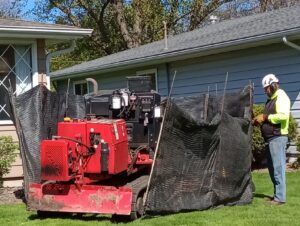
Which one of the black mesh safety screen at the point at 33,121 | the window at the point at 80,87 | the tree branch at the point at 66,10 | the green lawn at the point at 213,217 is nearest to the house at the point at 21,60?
the black mesh safety screen at the point at 33,121

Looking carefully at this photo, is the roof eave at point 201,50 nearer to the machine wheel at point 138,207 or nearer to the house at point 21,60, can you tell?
the house at point 21,60

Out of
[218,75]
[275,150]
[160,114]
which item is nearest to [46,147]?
[160,114]

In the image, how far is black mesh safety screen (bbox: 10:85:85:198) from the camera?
7996 millimetres

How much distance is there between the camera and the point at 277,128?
772 cm

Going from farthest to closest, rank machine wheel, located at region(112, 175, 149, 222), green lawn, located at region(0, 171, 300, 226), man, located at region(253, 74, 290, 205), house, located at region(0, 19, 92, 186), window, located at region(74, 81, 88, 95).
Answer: window, located at region(74, 81, 88, 95) < house, located at region(0, 19, 92, 186) < man, located at region(253, 74, 290, 205) < machine wheel, located at region(112, 175, 149, 222) < green lawn, located at region(0, 171, 300, 226)

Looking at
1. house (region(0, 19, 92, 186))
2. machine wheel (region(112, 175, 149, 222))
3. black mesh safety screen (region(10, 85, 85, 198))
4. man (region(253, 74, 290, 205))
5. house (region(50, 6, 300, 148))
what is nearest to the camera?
machine wheel (region(112, 175, 149, 222))

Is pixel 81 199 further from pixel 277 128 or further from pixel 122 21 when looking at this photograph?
pixel 122 21

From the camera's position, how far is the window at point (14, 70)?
10.3m

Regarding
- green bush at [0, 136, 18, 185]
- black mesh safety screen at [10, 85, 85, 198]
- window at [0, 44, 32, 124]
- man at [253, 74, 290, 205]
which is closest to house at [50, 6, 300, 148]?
man at [253, 74, 290, 205]

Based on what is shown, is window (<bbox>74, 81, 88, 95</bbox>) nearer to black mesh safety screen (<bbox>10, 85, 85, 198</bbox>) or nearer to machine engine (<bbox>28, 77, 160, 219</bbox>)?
black mesh safety screen (<bbox>10, 85, 85, 198</bbox>)

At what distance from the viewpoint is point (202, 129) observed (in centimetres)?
726

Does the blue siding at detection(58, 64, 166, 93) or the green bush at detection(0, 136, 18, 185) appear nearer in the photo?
the green bush at detection(0, 136, 18, 185)

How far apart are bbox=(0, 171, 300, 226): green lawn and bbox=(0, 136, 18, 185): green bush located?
59.7 inches

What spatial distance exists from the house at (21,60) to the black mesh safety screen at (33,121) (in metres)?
2.05
